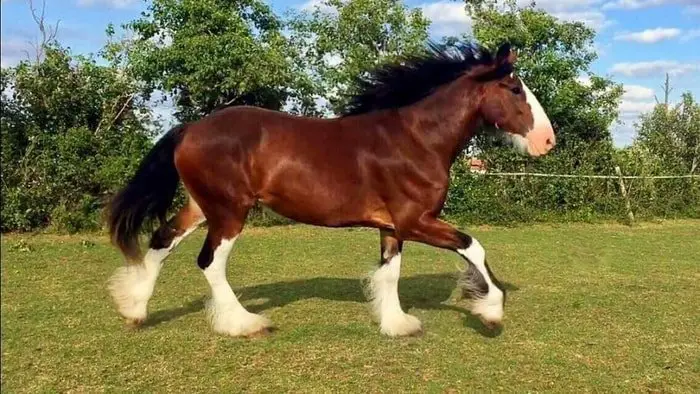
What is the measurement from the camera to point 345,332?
5496 millimetres

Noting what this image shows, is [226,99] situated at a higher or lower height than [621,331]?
higher

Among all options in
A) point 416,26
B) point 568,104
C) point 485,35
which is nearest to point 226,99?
point 416,26

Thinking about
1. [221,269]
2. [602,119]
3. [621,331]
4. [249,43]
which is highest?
[249,43]

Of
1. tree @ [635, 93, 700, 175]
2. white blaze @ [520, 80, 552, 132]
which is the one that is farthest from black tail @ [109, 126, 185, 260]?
tree @ [635, 93, 700, 175]

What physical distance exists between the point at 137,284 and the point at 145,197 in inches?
27.7

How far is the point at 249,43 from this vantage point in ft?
46.3

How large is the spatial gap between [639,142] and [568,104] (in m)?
2.85

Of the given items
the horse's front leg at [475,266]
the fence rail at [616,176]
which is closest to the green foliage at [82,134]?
the horse's front leg at [475,266]

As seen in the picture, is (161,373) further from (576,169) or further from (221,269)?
(576,169)

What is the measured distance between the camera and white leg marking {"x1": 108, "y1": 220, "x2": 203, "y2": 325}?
5.57m

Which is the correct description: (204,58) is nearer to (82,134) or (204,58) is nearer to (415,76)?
(82,134)

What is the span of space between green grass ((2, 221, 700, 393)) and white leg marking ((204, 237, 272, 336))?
137 mm

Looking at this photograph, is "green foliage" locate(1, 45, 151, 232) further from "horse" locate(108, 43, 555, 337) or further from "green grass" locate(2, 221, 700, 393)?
"horse" locate(108, 43, 555, 337)

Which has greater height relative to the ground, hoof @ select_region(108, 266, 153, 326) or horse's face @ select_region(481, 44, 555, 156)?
horse's face @ select_region(481, 44, 555, 156)
